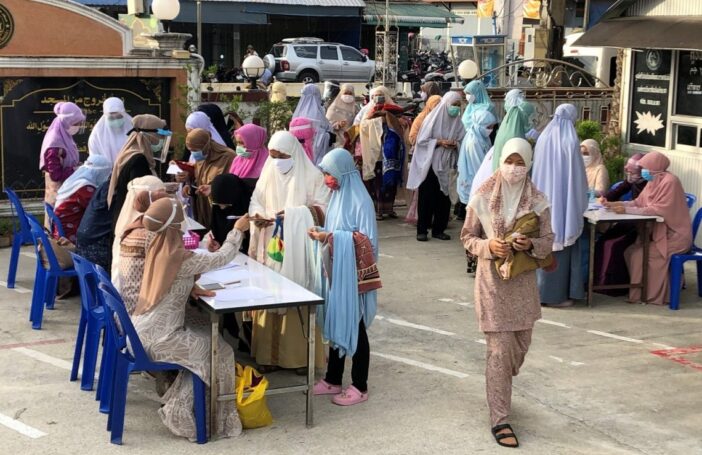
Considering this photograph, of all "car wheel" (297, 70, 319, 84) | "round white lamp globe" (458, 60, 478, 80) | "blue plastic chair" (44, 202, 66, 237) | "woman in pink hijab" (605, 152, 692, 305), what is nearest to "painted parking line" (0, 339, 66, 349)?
"blue plastic chair" (44, 202, 66, 237)

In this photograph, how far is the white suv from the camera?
3002cm

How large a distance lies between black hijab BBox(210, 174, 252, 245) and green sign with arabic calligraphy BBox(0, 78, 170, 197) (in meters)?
4.22

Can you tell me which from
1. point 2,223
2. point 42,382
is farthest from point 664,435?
point 2,223

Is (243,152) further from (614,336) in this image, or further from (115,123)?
(614,336)

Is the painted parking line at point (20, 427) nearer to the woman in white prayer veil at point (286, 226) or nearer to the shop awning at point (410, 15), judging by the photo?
the woman in white prayer veil at point (286, 226)

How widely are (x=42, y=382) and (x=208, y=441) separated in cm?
155

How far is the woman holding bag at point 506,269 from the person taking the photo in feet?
18.9

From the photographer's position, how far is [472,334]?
7910 millimetres

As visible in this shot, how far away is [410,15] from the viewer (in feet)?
124

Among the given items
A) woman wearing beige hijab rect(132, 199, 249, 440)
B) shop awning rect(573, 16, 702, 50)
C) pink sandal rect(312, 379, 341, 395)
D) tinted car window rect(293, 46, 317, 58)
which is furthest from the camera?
tinted car window rect(293, 46, 317, 58)

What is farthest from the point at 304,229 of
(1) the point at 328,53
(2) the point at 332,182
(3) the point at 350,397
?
→ (1) the point at 328,53

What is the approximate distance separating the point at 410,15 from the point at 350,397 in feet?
107

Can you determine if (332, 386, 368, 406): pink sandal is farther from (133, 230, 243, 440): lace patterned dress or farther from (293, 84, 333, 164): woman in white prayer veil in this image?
(293, 84, 333, 164): woman in white prayer veil

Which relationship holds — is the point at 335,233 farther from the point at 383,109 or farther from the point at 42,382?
the point at 383,109
